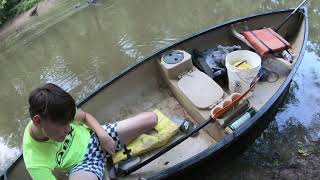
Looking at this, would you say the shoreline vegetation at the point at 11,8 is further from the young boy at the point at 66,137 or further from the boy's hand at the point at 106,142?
the boy's hand at the point at 106,142

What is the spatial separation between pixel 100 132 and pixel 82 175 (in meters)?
0.42

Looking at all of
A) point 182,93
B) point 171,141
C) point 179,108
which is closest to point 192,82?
point 182,93

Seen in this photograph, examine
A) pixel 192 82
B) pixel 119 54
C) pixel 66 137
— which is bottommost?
pixel 119 54

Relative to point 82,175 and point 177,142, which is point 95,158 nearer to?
point 82,175

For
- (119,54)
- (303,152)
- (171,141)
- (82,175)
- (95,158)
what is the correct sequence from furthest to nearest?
(119,54) < (303,152) < (171,141) < (95,158) < (82,175)

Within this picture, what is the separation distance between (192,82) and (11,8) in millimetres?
7432

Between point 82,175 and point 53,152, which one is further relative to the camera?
point 82,175

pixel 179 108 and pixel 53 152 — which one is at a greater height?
pixel 53 152

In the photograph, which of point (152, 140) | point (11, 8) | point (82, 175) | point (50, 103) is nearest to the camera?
point (50, 103)

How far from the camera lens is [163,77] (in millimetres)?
4637

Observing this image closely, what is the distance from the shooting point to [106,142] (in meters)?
3.44

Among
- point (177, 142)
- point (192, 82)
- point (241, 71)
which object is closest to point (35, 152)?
point (177, 142)

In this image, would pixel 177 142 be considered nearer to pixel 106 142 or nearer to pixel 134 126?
pixel 134 126

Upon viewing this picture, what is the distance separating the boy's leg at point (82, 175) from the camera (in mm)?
3146
